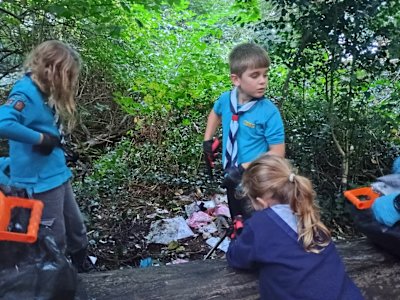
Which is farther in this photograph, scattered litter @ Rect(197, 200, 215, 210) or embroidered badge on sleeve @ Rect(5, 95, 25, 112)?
scattered litter @ Rect(197, 200, 215, 210)

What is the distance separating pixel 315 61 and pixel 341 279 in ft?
9.95

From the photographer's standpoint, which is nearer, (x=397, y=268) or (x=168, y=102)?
(x=397, y=268)

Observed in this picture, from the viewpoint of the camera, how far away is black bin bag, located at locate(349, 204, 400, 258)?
110 inches

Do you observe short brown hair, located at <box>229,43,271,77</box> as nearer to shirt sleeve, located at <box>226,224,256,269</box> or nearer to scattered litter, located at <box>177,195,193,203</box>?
shirt sleeve, located at <box>226,224,256,269</box>

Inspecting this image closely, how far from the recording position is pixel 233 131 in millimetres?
3258

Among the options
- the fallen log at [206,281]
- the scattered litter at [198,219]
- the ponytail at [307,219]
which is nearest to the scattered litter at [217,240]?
the scattered litter at [198,219]

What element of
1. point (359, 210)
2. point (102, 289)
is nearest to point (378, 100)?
point (359, 210)

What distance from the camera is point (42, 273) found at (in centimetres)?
209

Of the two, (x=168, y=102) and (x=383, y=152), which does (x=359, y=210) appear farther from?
(x=168, y=102)

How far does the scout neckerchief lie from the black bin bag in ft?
2.81

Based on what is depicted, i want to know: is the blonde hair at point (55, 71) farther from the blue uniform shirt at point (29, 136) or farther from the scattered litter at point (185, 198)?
the scattered litter at point (185, 198)

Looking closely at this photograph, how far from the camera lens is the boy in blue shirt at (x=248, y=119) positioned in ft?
10.3

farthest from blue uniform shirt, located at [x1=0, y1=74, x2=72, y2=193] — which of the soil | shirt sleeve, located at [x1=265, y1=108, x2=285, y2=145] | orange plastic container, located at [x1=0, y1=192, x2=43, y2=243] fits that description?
the soil

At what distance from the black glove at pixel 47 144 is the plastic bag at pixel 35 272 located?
613mm
